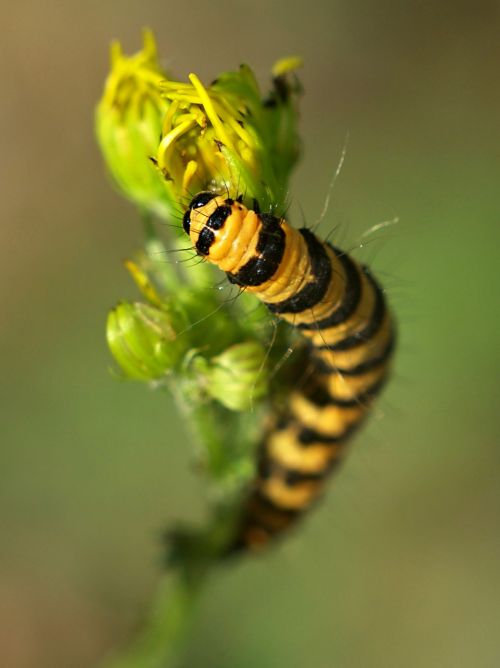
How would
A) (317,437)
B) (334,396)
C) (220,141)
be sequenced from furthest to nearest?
(317,437)
(334,396)
(220,141)

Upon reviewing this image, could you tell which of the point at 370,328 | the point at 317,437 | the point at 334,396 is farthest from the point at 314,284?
the point at 317,437

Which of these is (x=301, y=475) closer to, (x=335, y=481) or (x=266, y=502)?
(x=266, y=502)

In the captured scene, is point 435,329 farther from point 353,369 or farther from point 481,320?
point 353,369

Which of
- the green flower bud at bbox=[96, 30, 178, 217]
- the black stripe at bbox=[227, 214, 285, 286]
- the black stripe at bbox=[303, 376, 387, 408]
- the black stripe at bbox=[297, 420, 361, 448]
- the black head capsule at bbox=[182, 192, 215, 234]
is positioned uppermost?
the green flower bud at bbox=[96, 30, 178, 217]

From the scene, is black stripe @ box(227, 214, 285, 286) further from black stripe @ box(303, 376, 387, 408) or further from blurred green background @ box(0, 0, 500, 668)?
blurred green background @ box(0, 0, 500, 668)

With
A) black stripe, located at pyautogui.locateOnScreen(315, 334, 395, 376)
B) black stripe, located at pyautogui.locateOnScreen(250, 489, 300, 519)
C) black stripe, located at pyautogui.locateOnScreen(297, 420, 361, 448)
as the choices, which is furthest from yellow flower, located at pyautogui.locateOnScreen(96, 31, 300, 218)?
black stripe, located at pyautogui.locateOnScreen(250, 489, 300, 519)

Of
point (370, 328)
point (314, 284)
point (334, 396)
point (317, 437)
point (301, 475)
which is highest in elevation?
point (314, 284)

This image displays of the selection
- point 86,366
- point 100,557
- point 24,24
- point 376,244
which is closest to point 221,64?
point 24,24
